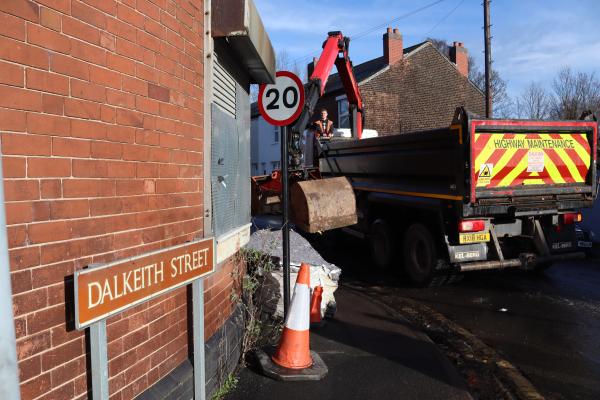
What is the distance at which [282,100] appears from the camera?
4.62 metres

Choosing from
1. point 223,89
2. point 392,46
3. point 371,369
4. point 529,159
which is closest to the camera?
point 223,89

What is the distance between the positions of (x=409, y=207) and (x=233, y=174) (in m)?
4.03

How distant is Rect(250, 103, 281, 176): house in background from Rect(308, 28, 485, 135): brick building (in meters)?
6.16

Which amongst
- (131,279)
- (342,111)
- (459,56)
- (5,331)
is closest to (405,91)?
(342,111)

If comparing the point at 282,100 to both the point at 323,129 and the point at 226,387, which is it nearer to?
the point at 226,387

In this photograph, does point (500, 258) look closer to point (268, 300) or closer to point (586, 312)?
point (586, 312)

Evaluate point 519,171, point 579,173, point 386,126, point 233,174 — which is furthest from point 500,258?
point 386,126

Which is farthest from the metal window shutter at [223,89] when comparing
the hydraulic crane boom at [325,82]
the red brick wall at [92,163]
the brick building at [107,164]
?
the hydraulic crane boom at [325,82]

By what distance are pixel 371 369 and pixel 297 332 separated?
2.51ft

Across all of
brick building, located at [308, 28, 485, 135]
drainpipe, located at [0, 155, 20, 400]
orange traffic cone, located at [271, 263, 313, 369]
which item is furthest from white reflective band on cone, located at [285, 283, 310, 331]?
brick building, located at [308, 28, 485, 135]

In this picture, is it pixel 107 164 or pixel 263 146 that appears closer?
pixel 107 164

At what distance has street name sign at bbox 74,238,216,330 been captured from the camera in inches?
76.0

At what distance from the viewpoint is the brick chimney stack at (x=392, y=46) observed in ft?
82.9

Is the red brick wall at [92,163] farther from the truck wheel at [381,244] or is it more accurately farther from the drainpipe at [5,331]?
the truck wheel at [381,244]
